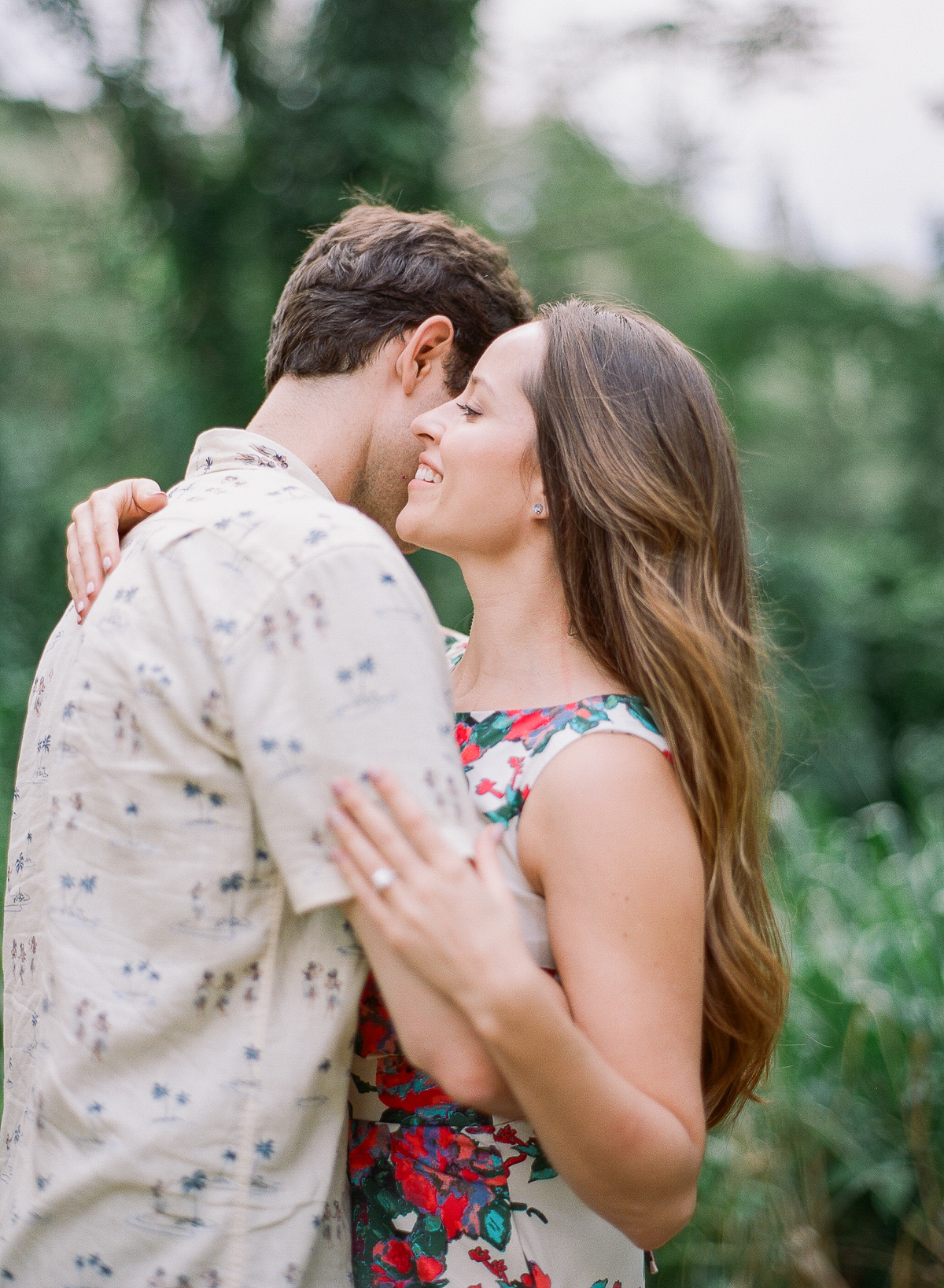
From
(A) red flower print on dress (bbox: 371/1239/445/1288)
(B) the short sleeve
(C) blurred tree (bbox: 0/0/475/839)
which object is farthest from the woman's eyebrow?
(C) blurred tree (bbox: 0/0/475/839)

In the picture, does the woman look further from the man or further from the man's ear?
the man's ear

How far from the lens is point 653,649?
1.49 m

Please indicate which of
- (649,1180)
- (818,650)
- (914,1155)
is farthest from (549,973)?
(818,650)

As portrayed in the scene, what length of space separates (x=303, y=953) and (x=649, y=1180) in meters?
0.49

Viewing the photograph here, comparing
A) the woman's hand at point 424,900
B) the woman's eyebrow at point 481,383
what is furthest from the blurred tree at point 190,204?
the woman's hand at point 424,900

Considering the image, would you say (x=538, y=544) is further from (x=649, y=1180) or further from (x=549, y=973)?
(x=649, y=1180)

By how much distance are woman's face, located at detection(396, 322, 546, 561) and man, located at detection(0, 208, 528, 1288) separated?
46cm

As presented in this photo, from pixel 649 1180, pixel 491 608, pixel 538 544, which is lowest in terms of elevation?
pixel 649 1180

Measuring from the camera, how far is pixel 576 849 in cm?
126

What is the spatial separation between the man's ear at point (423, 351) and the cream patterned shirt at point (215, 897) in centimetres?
84

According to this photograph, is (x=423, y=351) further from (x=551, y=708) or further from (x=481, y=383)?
(x=551, y=708)

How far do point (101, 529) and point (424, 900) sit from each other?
2.84 ft

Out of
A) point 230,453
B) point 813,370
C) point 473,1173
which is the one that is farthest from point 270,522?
point 813,370

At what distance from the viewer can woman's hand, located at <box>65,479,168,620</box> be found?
4.88 feet
